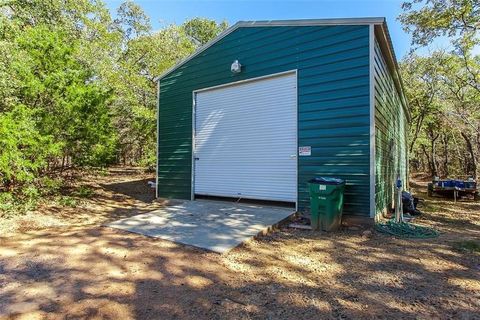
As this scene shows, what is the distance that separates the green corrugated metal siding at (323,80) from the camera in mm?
4859

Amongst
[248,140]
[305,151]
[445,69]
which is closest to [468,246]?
[305,151]

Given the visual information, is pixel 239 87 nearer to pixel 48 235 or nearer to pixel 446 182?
pixel 48 235

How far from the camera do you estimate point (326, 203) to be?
4551 millimetres

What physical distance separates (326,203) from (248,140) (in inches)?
93.4

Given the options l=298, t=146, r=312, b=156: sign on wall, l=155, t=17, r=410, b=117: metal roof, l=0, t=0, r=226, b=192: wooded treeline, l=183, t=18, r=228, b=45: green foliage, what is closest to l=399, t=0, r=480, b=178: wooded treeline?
l=155, t=17, r=410, b=117: metal roof

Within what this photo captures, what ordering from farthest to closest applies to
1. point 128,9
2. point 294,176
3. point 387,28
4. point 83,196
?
1. point 128,9
2. point 83,196
3. point 294,176
4. point 387,28

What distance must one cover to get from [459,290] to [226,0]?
8716 mm

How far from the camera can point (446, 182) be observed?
10367mm

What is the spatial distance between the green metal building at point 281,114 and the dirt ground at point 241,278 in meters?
1.39

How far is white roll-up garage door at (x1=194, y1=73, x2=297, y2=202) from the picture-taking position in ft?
18.9

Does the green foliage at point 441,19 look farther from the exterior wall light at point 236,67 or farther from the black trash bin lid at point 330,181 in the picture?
the black trash bin lid at point 330,181

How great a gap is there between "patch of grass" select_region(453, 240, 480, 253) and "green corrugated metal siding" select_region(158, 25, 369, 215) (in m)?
1.24

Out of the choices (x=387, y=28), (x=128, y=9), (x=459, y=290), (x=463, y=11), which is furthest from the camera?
(x=128, y=9)

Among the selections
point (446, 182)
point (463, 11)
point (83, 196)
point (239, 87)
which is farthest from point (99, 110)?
point (446, 182)
